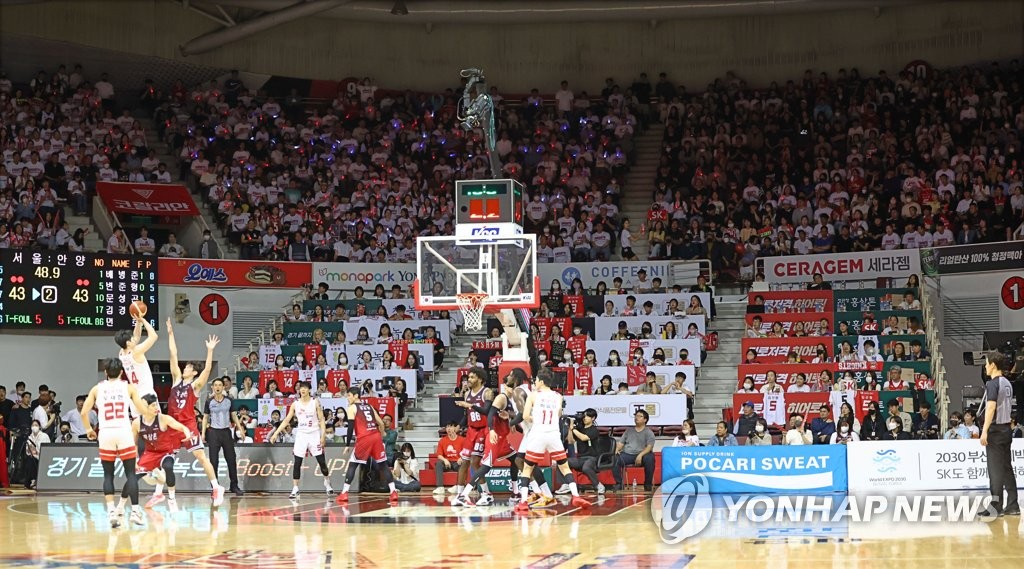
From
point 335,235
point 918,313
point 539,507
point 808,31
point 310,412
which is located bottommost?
point 539,507

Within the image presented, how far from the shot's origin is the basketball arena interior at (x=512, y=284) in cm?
1606

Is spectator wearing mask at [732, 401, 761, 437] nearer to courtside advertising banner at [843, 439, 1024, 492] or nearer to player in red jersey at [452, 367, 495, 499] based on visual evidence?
courtside advertising banner at [843, 439, 1024, 492]

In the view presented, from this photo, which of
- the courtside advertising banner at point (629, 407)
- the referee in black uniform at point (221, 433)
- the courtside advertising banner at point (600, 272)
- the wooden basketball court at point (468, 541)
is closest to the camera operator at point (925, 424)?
the courtside advertising banner at point (629, 407)

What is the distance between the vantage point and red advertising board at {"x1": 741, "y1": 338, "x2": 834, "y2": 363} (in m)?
25.2

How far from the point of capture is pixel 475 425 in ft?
63.2

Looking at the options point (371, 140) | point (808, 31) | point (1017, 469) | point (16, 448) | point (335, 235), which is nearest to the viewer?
point (1017, 469)

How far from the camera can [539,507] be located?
1728cm

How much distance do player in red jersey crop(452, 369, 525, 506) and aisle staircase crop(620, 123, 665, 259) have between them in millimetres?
14006

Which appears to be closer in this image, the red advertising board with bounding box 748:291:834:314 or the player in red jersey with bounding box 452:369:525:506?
the player in red jersey with bounding box 452:369:525:506

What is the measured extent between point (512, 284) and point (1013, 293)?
13458 mm

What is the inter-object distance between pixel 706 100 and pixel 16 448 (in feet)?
68.6

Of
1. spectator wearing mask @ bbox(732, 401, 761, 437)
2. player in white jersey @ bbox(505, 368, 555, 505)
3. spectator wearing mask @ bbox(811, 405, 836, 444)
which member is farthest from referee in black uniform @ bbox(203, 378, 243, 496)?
spectator wearing mask @ bbox(811, 405, 836, 444)

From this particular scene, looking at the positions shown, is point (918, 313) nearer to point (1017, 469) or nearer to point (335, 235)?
point (1017, 469)

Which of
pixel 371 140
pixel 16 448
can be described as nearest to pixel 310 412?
pixel 16 448
